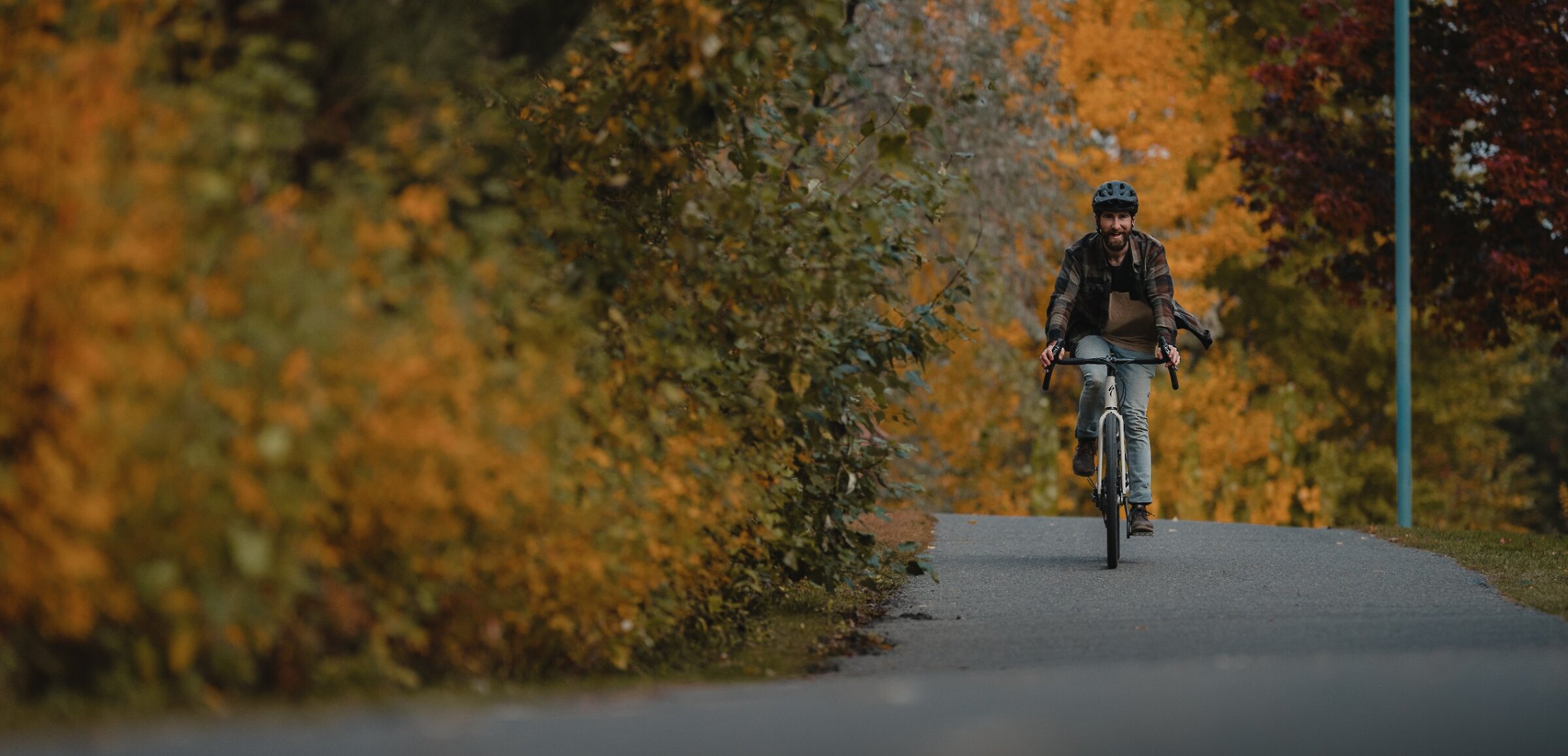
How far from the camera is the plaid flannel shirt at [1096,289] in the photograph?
1053 cm

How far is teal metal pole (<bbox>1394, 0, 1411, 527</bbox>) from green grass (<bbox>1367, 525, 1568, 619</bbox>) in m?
1.51

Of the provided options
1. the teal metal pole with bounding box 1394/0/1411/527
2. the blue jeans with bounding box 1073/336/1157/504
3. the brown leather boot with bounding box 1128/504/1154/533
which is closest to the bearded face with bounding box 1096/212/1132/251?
the blue jeans with bounding box 1073/336/1157/504

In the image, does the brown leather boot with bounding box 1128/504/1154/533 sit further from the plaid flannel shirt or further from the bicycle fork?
the plaid flannel shirt

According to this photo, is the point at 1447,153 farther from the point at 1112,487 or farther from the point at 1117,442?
the point at 1112,487

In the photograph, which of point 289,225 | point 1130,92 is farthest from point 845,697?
point 1130,92

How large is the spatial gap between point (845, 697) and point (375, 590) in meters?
1.41

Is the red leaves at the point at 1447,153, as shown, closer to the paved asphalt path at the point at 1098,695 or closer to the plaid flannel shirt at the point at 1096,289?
the plaid flannel shirt at the point at 1096,289

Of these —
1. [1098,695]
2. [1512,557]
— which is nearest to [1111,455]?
[1512,557]

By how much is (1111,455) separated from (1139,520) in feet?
1.36

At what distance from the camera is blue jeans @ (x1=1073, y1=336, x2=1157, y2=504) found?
34.7 feet

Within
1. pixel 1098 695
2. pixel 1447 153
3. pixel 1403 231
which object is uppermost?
pixel 1447 153

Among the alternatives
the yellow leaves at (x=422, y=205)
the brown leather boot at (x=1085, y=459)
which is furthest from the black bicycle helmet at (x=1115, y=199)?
the yellow leaves at (x=422, y=205)

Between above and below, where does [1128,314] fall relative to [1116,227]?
below

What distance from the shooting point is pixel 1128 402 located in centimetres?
1066
